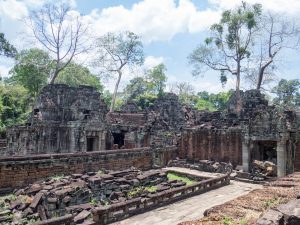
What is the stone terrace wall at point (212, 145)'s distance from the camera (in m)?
17.3

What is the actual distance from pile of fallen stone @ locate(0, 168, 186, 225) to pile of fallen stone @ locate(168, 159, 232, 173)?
423cm

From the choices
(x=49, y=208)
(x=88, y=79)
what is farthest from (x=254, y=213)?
(x=88, y=79)

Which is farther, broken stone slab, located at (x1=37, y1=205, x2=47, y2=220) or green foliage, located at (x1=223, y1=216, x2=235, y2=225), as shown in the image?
broken stone slab, located at (x1=37, y1=205, x2=47, y2=220)

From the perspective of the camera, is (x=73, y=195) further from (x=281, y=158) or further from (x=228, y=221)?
(x=281, y=158)

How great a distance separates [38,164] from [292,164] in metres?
11.8

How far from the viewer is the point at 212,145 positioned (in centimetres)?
1858

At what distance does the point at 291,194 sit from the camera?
522 cm

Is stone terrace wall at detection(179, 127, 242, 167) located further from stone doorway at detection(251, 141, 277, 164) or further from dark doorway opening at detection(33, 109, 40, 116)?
dark doorway opening at detection(33, 109, 40, 116)

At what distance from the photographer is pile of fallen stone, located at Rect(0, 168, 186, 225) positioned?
31.0 ft

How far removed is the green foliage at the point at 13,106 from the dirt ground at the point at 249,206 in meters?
32.5

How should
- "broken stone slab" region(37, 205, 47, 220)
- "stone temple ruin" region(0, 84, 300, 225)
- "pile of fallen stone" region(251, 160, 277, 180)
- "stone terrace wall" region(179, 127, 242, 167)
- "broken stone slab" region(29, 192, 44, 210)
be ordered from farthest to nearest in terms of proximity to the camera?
"stone terrace wall" region(179, 127, 242, 167) → "pile of fallen stone" region(251, 160, 277, 180) → "stone temple ruin" region(0, 84, 300, 225) → "broken stone slab" region(29, 192, 44, 210) → "broken stone slab" region(37, 205, 47, 220)

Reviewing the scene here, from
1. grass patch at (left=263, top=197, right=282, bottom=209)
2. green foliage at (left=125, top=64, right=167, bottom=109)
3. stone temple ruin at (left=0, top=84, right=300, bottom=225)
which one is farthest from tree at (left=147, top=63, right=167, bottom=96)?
grass patch at (left=263, top=197, right=282, bottom=209)

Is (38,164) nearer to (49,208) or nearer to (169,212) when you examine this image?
(49,208)

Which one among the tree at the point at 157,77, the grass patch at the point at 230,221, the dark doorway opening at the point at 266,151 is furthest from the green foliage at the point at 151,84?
the grass patch at the point at 230,221
